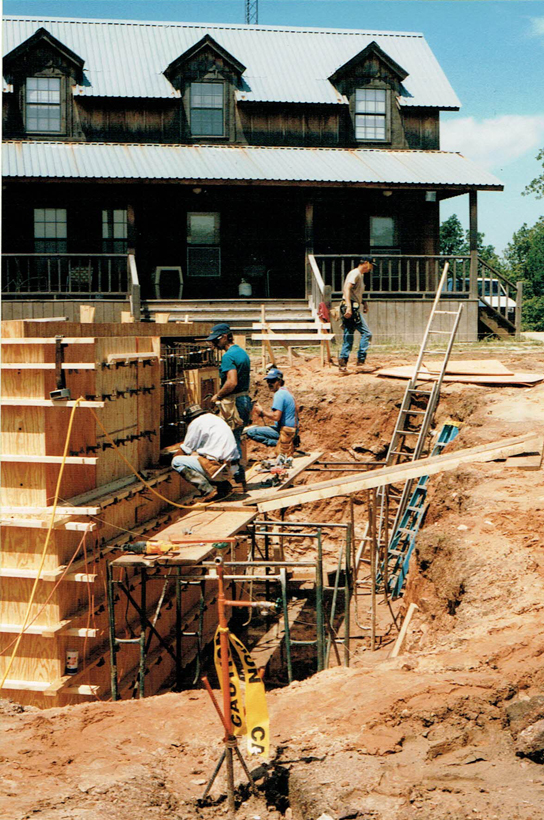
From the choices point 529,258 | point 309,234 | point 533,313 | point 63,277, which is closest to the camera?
point 309,234

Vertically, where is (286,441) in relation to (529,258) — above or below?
below

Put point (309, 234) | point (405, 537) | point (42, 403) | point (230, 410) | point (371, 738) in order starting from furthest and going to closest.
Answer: point (309, 234), point (405, 537), point (230, 410), point (42, 403), point (371, 738)

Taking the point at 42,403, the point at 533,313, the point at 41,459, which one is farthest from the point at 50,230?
the point at 533,313

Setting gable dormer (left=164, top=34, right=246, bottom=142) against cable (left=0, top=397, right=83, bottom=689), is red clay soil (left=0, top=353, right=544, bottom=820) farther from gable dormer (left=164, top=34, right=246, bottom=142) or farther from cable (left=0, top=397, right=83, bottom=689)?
gable dormer (left=164, top=34, right=246, bottom=142)

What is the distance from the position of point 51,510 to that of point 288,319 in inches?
531

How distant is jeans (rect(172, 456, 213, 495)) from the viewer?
1116 cm

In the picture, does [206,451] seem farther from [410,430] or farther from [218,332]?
[410,430]

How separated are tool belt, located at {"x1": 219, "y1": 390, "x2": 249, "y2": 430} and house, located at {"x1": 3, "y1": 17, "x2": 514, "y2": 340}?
33.2ft

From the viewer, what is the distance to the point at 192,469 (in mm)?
11172

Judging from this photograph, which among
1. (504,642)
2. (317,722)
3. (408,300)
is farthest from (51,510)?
(408,300)

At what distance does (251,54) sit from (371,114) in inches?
158

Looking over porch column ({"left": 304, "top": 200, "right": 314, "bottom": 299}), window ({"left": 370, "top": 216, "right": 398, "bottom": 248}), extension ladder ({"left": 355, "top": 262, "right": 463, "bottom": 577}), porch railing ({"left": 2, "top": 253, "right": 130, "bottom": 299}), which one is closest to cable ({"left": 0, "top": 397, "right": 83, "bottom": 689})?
extension ladder ({"left": 355, "top": 262, "right": 463, "bottom": 577})

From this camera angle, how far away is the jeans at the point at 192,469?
11.2 metres

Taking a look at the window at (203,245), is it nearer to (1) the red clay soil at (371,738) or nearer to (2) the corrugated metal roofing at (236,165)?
(2) the corrugated metal roofing at (236,165)
